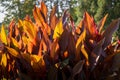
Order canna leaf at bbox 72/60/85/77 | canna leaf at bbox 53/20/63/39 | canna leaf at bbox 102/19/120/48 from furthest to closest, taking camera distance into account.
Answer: canna leaf at bbox 102/19/120/48, canna leaf at bbox 53/20/63/39, canna leaf at bbox 72/60/85/77

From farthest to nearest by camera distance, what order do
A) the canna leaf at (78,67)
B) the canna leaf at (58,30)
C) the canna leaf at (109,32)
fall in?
the canna leaf at (109,32), the canna leaf at (58,30), the canna leaf at (78,67)

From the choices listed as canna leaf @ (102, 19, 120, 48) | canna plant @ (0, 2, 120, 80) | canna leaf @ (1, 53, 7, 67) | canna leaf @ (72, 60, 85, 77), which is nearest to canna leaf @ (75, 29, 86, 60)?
canna plant @ (0, 2, 120, 80)

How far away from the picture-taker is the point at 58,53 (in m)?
2.40

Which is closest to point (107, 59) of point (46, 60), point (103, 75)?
point (103, 75)

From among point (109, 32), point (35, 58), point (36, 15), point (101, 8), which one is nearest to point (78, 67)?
point (35, 58)

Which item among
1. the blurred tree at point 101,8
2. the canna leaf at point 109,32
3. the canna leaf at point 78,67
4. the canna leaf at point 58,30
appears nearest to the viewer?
the canna leaf at point 78,67

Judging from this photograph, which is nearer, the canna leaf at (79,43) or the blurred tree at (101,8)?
the canna leaf at (79,43)

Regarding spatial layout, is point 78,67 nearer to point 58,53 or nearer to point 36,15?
point 58,53

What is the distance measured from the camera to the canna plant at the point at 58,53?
234 cm

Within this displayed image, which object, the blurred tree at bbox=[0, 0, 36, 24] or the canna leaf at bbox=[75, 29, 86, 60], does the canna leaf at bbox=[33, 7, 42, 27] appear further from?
the blurred tree at bbox=[0, 0, 36, 24]

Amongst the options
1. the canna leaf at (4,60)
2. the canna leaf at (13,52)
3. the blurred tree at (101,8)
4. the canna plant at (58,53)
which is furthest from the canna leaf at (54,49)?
the blurred tree at (101,8)

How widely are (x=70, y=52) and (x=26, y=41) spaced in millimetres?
333

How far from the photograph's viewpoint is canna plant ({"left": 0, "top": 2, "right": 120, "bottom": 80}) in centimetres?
234

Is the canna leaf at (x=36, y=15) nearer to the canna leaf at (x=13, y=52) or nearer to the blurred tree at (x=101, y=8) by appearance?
the canna leaf at (x=13, y=52)
